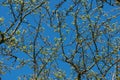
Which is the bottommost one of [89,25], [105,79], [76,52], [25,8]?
[105,79]

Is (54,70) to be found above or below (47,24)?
below

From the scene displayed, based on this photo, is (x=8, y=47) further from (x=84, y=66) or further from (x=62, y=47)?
(x=84, y=66)

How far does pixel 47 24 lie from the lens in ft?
60.7

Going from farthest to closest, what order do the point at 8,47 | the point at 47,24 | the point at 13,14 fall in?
the point at 47,24 < the point at 8,47 < the point at 13,14

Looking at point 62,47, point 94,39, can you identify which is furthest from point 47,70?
point 94,39

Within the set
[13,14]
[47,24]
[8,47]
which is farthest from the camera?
[47,24]

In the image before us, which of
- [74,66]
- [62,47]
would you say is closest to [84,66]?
[74,66]

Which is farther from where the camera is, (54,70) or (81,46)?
(54,70)

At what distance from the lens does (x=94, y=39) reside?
17625 mm

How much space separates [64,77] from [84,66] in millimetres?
1910

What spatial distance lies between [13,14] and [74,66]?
3.89 m

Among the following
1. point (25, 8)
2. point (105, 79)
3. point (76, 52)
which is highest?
point (25, 8)

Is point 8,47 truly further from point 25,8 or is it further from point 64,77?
point 64,77

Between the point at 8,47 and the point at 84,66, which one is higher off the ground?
the point at 8,47
